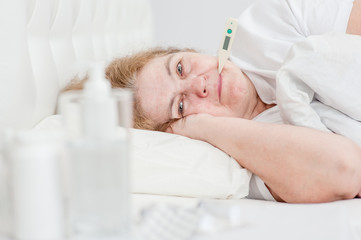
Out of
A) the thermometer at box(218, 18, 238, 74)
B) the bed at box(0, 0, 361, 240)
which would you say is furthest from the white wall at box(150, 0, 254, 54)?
the thermometer at box(218, 18, 238, 74)

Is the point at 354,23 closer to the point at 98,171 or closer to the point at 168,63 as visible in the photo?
the point at 168,63

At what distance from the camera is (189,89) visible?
56.2 inches

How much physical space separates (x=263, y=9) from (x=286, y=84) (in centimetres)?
45

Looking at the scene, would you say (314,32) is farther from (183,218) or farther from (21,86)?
(183,218)

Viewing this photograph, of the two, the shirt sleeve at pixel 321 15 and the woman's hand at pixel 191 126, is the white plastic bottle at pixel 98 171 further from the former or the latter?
the shirt sleeve at pixel 321 15

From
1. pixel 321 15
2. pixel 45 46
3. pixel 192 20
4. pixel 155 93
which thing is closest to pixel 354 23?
pixel 321 15

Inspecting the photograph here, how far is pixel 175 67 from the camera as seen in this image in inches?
57.6

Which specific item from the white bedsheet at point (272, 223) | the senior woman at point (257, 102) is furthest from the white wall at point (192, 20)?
the white bedsheet at point (272, 223)

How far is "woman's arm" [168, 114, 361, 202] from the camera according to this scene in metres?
1.09

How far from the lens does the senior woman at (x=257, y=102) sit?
111 centimetres

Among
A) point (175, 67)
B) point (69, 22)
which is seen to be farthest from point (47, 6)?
point (175, 67)

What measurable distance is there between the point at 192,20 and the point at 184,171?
195 centimetres

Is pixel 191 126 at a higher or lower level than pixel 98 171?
lower

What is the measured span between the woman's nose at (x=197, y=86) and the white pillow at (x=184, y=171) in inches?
8.6
